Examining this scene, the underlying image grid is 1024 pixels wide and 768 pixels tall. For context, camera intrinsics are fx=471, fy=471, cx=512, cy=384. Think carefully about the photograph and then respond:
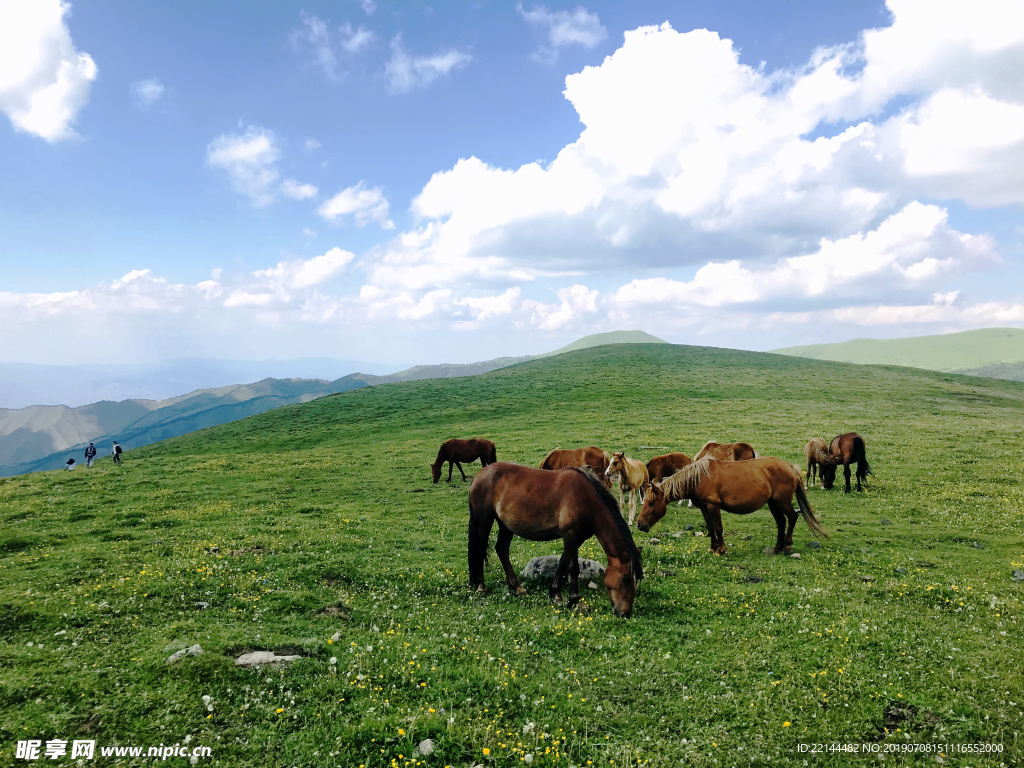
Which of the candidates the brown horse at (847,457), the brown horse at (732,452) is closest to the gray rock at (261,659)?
the brown horse at (732,452)

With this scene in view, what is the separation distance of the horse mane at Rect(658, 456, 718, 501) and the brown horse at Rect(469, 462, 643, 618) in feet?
15.8

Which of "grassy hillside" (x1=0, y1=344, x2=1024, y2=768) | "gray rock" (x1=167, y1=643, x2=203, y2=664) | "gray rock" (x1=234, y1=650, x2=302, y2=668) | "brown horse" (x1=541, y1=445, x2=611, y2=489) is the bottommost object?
"grassy hillside" (x1=0, y1=344, x2=1024, y2=768)

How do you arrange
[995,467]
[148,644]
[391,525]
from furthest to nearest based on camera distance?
[995,467], [391,525], [148,644]

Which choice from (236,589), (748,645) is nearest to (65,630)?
(236,589)

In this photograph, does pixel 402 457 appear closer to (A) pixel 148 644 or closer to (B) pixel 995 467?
(A) pixel 148 644

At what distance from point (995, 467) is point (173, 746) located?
108ft

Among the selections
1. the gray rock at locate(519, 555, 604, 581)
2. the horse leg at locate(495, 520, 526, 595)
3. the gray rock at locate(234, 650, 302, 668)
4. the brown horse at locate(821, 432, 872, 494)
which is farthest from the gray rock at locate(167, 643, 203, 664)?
the brown horse at locate(821, 432, 872, 494)

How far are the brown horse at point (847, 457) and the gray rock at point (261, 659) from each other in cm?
2291

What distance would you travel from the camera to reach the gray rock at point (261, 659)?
24.5 feet

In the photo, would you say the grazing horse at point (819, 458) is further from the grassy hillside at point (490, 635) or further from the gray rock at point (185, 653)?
the gray rock at point (185, 653)

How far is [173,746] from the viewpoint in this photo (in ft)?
18.9

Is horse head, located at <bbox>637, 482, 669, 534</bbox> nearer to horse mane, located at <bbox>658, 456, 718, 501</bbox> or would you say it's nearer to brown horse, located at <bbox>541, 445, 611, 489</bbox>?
horse mane, located at <bbox>658, 456, 718, 501</bbox>

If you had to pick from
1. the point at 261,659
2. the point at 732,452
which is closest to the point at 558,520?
the point at 261,659

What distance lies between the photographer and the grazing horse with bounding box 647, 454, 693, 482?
19.8 metres
